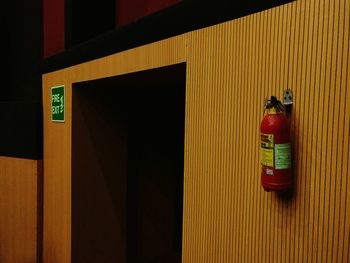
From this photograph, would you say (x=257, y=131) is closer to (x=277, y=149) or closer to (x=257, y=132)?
(x=257, y=132)

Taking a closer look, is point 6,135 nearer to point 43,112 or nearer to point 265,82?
point 43,112

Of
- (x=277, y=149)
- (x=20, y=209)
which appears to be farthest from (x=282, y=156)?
(x=20, y=209)

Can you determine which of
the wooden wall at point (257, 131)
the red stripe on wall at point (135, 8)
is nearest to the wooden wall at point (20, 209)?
the red stripe on wall at point (135, 8)

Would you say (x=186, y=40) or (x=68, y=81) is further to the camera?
(x=68, y=81)

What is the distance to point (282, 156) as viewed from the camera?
2.89 ft

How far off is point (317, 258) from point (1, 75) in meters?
4.36

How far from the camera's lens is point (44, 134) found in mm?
2742

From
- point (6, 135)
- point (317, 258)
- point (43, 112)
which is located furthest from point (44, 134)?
point (317, 258)

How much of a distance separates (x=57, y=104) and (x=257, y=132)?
1926 mm

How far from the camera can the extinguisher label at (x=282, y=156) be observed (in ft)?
2.89

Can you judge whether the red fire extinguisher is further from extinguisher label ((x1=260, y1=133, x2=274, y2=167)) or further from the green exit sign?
the green exit sign

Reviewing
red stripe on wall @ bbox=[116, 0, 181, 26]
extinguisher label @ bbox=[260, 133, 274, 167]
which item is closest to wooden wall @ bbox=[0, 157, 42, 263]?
red stripe on wall @ bbox=[116, 0, 181, 26]

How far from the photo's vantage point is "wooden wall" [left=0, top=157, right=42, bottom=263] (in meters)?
2.80

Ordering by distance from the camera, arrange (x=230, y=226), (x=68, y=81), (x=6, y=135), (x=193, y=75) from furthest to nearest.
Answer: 1. (x=6, y=135)
2. (x=68, y=81)
3. (x=193, y=75)
4. (x=230, y=226)
